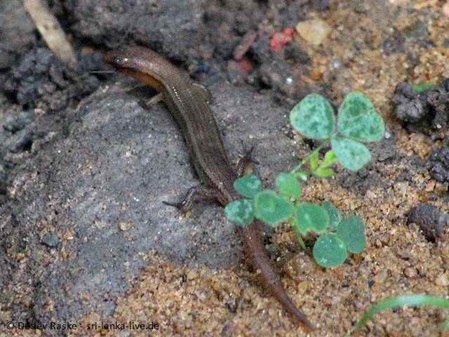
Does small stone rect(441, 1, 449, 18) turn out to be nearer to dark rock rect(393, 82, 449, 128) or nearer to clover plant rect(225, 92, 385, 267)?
dark rock rect(393, 82, 449, 128)

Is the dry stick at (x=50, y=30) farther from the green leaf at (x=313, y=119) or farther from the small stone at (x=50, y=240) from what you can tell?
the green leaf at (x=313, y=119)

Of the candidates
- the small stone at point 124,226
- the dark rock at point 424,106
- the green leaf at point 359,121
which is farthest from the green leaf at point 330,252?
the dark rock at point 424,106

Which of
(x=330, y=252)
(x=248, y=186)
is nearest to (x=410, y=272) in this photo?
(x=330, y=252)

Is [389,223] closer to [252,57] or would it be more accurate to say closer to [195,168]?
[195,168]

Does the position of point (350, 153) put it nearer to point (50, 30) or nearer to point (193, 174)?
point (193, 174)

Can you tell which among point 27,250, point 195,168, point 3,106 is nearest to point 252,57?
point 195,168
